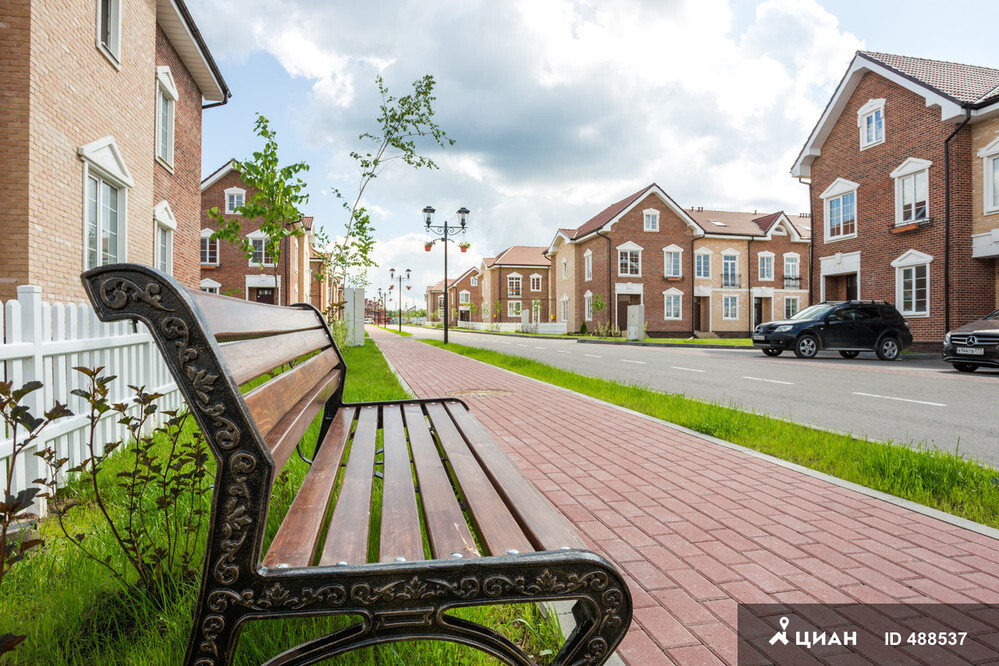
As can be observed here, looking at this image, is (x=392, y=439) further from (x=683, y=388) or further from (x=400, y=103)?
(x=400, y=103)

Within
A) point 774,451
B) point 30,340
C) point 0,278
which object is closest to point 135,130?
point 0,278

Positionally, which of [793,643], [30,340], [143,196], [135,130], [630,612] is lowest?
[793,643]

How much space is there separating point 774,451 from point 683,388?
193 inches

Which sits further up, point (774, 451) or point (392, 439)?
point (392, 439)

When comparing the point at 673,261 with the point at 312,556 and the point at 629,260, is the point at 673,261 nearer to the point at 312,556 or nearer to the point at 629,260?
the point at 629,260

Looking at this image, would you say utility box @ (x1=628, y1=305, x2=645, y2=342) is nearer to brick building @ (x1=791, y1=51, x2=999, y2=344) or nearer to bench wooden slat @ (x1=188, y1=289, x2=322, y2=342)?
brick building @ (x1=791, y1=51, x2=999, y2=344)

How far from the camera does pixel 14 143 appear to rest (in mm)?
7160

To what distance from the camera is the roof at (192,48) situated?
38.7 feet

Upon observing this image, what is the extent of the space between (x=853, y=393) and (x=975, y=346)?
17.9 ft

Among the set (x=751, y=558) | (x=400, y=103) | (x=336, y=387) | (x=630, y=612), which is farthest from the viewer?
(x=400, y=103)

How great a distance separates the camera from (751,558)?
269 centimetres

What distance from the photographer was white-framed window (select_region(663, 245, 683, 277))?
3962 cm

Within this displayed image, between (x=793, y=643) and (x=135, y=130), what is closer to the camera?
(x=793, y=643)

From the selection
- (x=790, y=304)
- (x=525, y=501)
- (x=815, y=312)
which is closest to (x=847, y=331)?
(x=815, y=312)
